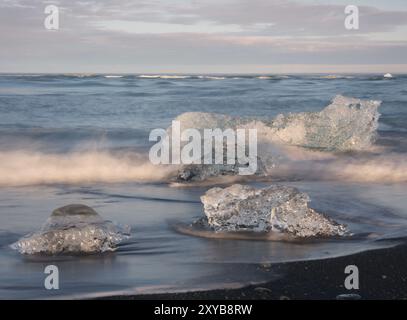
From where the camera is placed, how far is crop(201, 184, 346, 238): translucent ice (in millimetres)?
5867

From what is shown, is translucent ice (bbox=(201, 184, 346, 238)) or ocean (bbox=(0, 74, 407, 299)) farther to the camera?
translucent ice (bbox=(201, 184, 346, 238))

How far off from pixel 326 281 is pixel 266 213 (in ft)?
5.03

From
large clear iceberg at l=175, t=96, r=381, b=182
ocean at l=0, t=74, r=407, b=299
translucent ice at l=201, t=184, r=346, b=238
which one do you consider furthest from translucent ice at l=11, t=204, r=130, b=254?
large clear iceberg at l=175, t=96, r=381, b=182

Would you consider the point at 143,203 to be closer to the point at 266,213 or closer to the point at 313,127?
the point at 266,213

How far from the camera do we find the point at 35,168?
9.92 m

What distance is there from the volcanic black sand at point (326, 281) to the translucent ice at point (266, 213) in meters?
0.66

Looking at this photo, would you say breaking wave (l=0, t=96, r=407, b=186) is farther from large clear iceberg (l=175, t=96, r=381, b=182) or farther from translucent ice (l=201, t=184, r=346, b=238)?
translucent ice (l=201, t=184, r=346, b=238)

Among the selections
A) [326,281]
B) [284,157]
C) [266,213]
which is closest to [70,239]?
[266,213]

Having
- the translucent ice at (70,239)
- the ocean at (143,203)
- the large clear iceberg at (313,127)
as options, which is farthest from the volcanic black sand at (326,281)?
the large clear iceberg at (313,127)

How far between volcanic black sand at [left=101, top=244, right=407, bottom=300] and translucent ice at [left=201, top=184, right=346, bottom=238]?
658 millimetres

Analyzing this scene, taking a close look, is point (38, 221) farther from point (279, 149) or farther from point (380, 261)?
point (279, 149)

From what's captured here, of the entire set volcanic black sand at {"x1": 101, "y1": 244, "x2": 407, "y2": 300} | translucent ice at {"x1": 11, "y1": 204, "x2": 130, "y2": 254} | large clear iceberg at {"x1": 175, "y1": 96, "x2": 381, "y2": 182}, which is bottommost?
volcanic black sand at {"x1": 101, "y1": 244, "x2": 407, "y2": 300}

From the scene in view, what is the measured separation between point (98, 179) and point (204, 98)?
677 inches

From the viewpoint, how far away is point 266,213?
241 inches
